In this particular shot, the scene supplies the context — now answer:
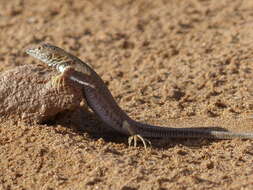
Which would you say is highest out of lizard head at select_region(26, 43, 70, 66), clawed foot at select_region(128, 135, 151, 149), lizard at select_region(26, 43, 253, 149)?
lizard head at select_region(26, 43, 70, 66)

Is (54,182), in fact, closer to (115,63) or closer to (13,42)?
(115,63)

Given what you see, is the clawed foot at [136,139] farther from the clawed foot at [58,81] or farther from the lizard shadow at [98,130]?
the clawed foot at [58,81]

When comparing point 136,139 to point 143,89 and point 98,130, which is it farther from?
point 143,89

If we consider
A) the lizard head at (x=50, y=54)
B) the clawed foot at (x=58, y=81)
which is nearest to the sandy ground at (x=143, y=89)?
the clawed foot at (x=58, y=81)

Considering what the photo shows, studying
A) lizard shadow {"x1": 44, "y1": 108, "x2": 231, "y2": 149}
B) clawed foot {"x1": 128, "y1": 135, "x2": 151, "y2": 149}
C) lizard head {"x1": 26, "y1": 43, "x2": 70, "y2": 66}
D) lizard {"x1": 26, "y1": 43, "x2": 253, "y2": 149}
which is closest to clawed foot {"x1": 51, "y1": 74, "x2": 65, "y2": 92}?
lizard {"x1": 26, "y1": 43, "x2": 253, "y2": 149}

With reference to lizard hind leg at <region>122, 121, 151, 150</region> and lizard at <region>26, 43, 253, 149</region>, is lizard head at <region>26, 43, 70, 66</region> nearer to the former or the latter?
lizard at <region>26, 43, 253, 149</region>

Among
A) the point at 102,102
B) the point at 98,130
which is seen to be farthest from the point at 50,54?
the point at 98,130
